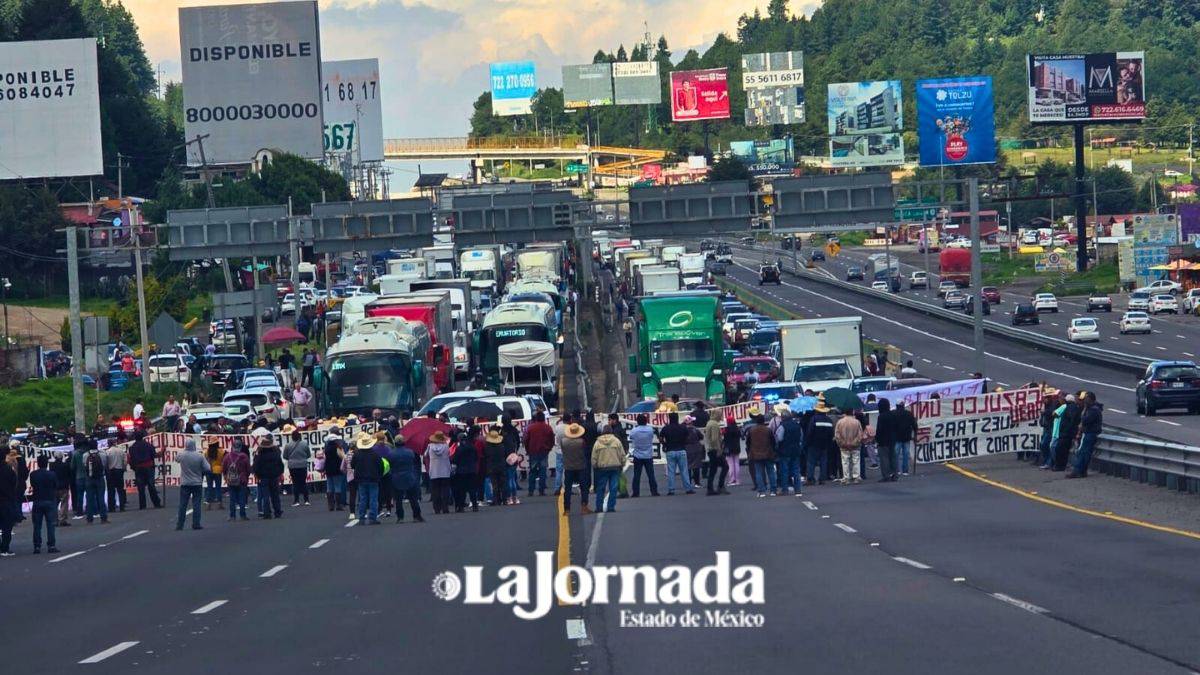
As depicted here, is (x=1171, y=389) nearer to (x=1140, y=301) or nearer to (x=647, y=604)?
(x=647, y=604)

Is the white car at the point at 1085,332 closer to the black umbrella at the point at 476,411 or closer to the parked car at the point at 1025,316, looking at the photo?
the parked car at the point at 1025,316

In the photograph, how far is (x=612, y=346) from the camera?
88938mm

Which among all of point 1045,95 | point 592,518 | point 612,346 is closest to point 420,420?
point 592,518

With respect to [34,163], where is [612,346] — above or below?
below

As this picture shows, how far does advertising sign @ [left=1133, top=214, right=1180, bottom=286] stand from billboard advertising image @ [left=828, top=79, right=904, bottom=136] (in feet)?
92.8

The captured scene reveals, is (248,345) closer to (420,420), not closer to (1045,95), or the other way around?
(420,420)

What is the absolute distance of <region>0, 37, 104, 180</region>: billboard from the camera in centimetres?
10394

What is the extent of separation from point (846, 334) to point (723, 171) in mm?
125337

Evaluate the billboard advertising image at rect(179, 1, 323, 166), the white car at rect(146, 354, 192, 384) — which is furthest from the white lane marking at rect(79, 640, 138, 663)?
the billboard advertising image at rect(179, 1, 323, 166)

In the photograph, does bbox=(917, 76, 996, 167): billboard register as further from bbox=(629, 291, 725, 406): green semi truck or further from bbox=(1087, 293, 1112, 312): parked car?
bbox=(629, 291, 725, 406): green semi truck

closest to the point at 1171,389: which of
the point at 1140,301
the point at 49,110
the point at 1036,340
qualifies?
Result: the point at 1036,340

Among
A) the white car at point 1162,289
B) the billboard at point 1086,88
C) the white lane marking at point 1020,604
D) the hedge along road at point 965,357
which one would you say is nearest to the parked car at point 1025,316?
the hedge along road at point 965,357

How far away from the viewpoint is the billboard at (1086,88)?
12519 cm

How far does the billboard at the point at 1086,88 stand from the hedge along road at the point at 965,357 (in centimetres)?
1755
